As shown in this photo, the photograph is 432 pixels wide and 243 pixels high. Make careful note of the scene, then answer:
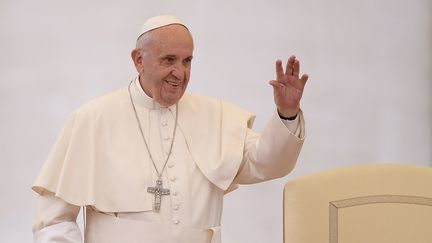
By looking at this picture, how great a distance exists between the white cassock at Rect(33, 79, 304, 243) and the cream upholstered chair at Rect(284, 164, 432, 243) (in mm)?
347

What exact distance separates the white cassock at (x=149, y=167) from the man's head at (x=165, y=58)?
0.16 meters

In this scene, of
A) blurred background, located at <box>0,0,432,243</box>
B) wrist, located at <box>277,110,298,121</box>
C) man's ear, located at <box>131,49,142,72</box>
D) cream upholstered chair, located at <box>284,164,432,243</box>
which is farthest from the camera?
blurred background, located at <box>0,0,432,243</box>

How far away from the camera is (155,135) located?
369 cm

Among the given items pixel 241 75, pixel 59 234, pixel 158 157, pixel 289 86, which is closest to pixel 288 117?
pixel 289 86

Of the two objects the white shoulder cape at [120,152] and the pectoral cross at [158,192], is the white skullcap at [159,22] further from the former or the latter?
the pectoral cross at [158,192]

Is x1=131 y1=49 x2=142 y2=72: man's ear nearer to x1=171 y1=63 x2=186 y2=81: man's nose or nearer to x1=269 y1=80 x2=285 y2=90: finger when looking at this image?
x1=171 y1=63 x2=186 y2=81: man's nose

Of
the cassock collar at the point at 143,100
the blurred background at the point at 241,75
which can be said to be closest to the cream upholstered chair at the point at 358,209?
the cassock collar at the point at 143,100

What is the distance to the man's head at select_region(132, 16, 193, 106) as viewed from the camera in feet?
11.5

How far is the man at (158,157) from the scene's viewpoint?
3.46 m

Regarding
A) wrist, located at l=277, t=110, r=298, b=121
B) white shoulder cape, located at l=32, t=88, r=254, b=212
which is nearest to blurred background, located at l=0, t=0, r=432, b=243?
white shoulder cape, located at l=32, t=88, r=254, b=212

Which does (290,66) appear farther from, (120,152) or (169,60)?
(120,152)

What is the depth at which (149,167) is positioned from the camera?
3.58 metres

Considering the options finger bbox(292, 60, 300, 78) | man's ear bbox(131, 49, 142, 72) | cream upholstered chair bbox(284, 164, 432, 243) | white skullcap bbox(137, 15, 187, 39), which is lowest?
cream upholstered chair bbox(284, 164, 432, 243)

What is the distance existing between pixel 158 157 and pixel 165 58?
0.39 m
